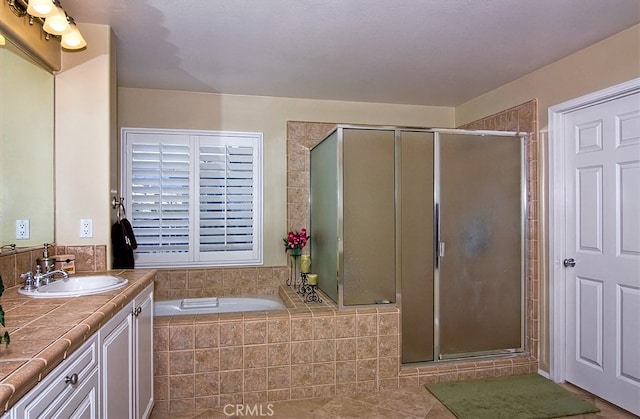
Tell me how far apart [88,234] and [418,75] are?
8.96 ft

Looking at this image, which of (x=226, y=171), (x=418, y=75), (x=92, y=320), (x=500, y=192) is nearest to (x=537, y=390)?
(x=500, y=192)

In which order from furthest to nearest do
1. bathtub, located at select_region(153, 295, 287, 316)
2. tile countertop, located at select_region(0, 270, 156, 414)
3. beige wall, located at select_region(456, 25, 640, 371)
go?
bathtub, located at select_region(153, 295, 287, 316), beige wall, located at select_region(456, 25, 640, 371), tile countertop, located at select_region(0, 270, 156, 414)

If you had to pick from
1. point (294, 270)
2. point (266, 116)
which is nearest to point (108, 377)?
point (294, 270)

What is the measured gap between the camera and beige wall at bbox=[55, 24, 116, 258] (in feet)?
7.27

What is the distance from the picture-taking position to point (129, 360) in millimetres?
1739

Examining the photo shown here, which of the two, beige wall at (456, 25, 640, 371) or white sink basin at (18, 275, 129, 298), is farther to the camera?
beige wall at (456, 25, 640, 371)

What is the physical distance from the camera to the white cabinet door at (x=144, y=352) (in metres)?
1.87

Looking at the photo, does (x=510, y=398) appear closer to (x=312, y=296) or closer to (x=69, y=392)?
(x=312, y=296)

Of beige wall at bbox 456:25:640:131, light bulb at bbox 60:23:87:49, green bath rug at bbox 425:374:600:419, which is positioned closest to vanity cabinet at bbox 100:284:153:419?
light bulb at bbox 60:23:87:49

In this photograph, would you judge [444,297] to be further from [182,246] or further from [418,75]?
[182,246]

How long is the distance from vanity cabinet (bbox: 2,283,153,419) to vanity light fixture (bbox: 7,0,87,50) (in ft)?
4.61

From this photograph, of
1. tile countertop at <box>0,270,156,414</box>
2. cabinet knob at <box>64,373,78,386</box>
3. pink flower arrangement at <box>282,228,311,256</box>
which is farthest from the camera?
pink flower arrangement at <box>282,228,311,256</box>

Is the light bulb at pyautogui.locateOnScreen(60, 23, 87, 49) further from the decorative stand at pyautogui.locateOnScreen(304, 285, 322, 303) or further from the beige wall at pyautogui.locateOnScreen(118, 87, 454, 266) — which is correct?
the decorative stand at pyautogui.locateOnScreen(304, 285, 322, 303)

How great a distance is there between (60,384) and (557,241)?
122 inches
